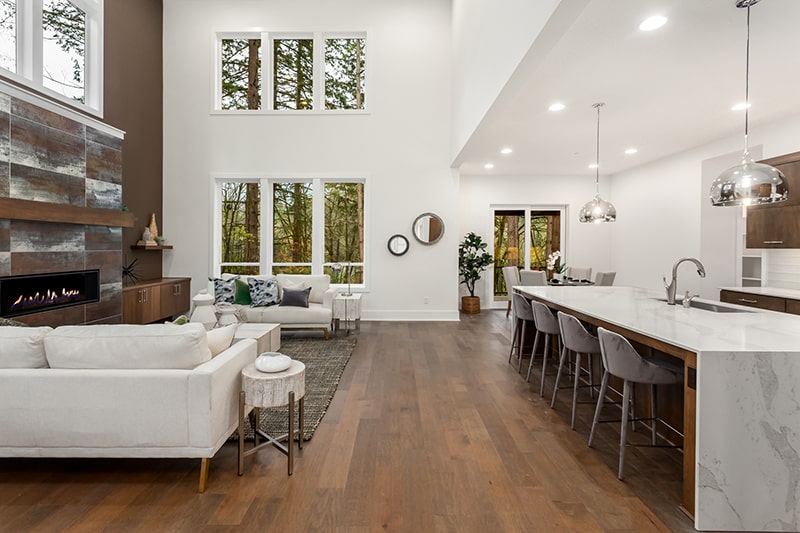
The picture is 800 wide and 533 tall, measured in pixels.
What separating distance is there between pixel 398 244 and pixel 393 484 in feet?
18.0

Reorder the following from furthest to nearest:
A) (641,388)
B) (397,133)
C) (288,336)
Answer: (397,133) → (288,336) → (641,388)

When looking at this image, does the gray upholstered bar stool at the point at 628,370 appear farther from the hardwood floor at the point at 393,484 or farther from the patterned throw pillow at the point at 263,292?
the patterned throw pillow at the point at 263,292

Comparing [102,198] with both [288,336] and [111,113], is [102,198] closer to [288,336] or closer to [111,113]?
[111,113]

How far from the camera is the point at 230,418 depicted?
242 cm

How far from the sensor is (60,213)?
450cm

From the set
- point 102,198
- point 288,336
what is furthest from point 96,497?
point 102,198

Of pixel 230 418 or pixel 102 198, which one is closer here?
pixel 230 418

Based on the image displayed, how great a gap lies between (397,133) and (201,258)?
13.6 ft

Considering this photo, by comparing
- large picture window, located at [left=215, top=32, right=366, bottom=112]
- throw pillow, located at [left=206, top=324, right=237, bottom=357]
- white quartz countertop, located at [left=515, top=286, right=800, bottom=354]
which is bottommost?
throw pillow, located at [left=206, top=324, right=237, bottom=357]

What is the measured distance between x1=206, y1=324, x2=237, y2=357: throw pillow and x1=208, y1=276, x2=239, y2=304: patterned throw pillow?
3.65 metres

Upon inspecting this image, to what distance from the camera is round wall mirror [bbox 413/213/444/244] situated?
24.7ft

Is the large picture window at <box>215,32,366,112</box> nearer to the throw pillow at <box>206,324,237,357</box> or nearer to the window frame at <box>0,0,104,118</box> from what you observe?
the window frame at <box>0,0,104,118</box>

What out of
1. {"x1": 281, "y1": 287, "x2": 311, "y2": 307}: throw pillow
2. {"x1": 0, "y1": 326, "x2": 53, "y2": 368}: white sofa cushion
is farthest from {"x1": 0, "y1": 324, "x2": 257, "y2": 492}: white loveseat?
{"x1": 281, "y1": 287, "x2": 311, "y2": 307}: throw pillow

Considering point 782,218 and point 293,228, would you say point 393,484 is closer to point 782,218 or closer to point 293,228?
point 782,218
